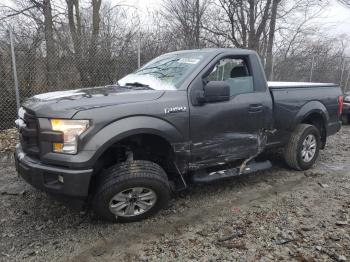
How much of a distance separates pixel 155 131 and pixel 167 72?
3.52 feet

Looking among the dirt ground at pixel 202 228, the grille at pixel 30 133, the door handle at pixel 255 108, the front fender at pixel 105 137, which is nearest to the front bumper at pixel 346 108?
the dirt ground at pixel 202 228

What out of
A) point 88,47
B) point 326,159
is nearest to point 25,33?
point 88,47

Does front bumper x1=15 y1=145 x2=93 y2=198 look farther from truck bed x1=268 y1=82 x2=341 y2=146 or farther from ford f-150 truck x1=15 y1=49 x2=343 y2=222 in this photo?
truck bed x1=268 y1=82 x2=341 y2=146

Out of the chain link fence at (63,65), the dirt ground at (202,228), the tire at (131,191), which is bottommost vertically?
the dirt ground at (202,228)

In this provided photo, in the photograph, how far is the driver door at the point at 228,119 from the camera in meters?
3.70

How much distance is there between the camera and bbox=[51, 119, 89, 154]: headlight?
116 inches

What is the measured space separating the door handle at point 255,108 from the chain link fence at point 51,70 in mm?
4734

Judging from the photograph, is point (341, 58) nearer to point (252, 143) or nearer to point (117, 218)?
point (252, 143)

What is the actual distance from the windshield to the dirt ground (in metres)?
1.48

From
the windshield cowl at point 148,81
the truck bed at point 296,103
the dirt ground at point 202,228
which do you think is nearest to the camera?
the dirt ground at point 202,228

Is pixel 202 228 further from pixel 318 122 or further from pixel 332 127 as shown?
pixel 332 127

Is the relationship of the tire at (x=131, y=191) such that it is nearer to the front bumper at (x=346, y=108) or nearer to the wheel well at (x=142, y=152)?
the wheel well at (x=142, y=152)

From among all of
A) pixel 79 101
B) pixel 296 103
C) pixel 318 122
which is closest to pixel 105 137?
pixel 79 101

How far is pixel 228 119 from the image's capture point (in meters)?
3.92
